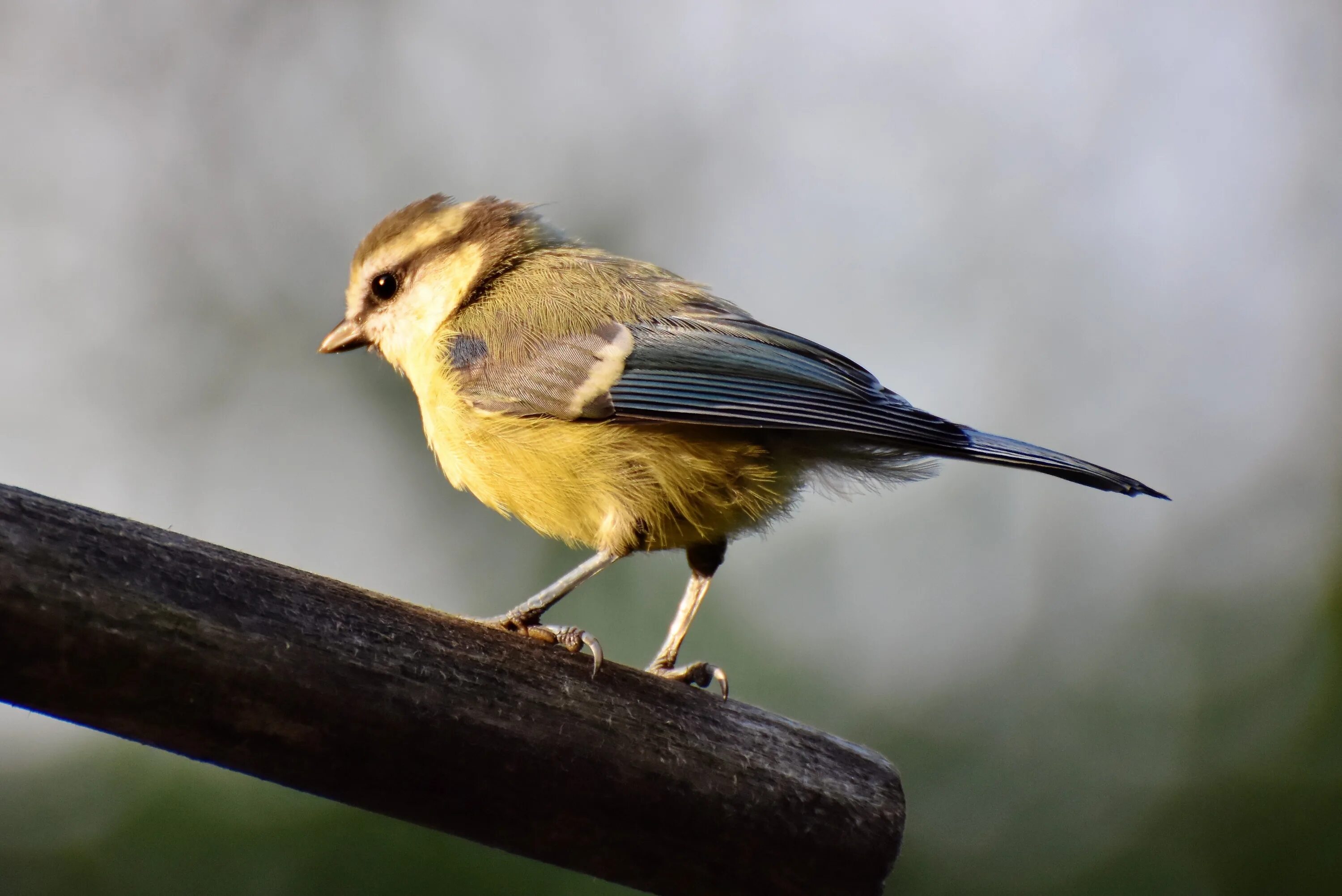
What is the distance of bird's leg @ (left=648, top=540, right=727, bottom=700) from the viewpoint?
101 inches

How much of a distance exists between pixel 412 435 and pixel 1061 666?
415cm

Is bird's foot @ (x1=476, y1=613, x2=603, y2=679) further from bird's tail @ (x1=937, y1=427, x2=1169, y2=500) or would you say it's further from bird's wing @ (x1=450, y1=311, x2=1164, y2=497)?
bird's tail @ (x1=937, y1=427, x2=1169, y2=500)

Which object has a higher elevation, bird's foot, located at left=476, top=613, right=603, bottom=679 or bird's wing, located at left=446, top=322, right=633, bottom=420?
bird's wing, located at left=446, top=322, right=633, bottom=420

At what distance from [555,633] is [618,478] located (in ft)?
1.71

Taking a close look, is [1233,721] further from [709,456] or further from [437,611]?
[437,611]

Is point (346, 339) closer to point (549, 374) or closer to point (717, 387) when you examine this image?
point (549, 374)

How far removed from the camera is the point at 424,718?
163 cm

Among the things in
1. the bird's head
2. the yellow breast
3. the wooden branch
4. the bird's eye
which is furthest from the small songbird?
the wooden branch

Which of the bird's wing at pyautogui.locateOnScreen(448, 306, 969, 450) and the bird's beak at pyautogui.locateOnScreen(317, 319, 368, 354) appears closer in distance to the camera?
the bird's wing at pyautogui.locateOnScreen(448, 306, 969, 450)

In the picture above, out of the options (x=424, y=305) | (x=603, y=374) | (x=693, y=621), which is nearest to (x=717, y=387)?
(x=603, y=374)

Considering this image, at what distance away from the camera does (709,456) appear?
2531 mm

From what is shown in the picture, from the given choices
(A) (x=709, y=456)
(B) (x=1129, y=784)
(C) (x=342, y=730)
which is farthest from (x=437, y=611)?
(B) (x=1129, y=784)

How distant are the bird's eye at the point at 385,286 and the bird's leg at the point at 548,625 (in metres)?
1.32

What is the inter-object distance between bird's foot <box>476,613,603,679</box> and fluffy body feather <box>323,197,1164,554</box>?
45cm
